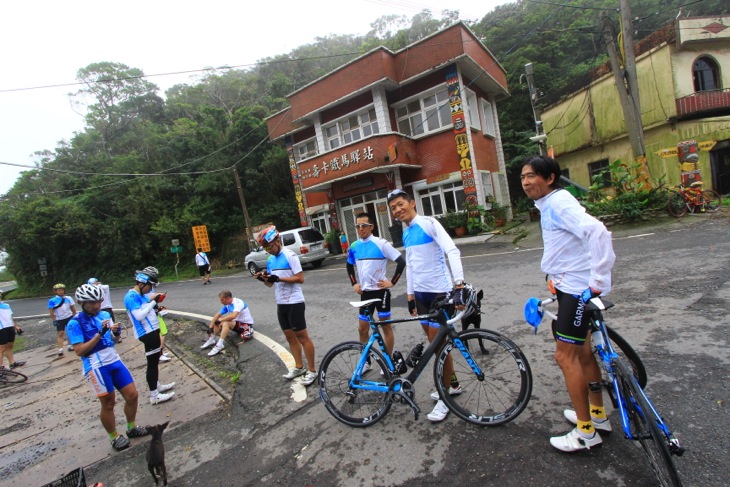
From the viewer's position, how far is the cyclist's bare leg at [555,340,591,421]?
2230 mm

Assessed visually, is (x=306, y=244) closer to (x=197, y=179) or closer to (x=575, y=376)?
(x=575, y=376)

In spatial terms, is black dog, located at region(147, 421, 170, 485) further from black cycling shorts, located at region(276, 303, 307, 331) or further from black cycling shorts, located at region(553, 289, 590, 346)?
black cycling shorts, located at region(553, 289, 590, 346)

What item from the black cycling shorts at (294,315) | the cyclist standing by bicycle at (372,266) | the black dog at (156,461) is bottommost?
the black dog at (156,461)

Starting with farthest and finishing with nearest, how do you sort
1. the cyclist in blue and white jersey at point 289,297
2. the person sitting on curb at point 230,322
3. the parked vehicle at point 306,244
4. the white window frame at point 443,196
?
the white window frame at point 443,196 → the parked vehicle at point 306,244 → the person sitting on curb at point 230,322 → the cyclist in blue and white jersey at point 289,297

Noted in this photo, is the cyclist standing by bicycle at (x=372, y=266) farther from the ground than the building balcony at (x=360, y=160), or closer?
closer

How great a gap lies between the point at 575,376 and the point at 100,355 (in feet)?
14.1

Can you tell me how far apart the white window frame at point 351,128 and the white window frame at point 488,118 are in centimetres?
557

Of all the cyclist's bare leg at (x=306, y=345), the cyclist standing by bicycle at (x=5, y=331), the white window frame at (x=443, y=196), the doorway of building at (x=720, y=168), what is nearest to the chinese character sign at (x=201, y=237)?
the white window frame at (x=443, y=196)

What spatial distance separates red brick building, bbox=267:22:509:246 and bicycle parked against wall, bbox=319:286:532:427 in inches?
513

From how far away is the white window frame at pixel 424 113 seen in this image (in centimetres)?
1592

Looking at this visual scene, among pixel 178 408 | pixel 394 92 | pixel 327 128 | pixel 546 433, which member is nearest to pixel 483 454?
pixel 546 433

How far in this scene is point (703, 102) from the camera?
15.2 metres

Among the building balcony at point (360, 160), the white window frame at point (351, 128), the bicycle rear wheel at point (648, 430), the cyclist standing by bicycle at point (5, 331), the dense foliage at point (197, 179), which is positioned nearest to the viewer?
the bicycle rear wheel at point (648, 430)

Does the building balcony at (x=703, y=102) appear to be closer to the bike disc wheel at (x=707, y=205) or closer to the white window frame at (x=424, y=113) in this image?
the bike disc wheel at (x=707, y=205)
